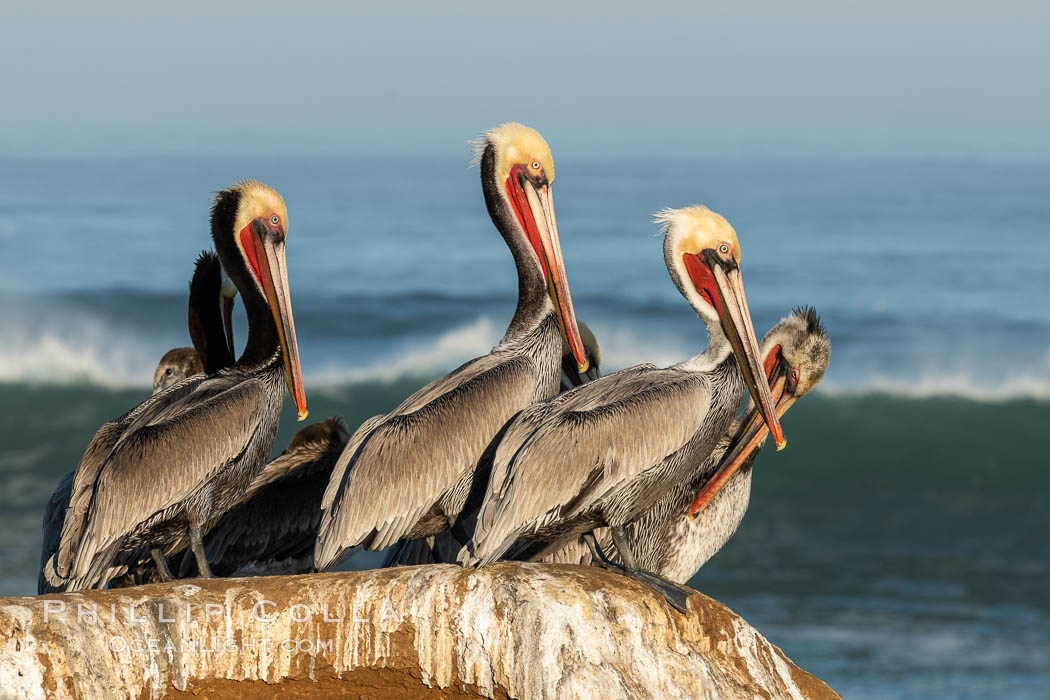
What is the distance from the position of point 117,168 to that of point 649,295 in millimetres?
37021

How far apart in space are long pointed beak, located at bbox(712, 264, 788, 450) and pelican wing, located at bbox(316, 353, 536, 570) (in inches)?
37.3

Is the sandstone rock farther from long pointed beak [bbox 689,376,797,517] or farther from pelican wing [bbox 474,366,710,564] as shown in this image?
long pointed beak [bbox 689,376,797,517]

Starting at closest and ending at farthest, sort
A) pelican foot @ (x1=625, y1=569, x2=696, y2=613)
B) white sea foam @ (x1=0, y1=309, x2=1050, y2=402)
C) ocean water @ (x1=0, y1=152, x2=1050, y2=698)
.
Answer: pelican foot @ (x1=625, y1=569, x2=696, y2=613)
ocean water @ (x1=0, y1=152, x2=1050, y2=698)
white sea foam @ (x1=0, y1=309, x2=1050, y2=402)

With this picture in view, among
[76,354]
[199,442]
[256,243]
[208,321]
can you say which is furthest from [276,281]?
[76,354]

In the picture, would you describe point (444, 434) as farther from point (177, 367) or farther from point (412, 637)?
point (177, 367)

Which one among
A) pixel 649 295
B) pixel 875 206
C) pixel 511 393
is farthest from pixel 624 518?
pixel 875 206

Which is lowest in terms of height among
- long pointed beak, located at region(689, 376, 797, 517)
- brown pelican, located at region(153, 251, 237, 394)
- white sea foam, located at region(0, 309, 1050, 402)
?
white sea foam, located at region(0, 309, 1050, 402)

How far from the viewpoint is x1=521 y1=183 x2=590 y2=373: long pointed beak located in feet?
21.8

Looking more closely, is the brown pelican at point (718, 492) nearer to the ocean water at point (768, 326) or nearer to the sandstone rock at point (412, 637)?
the sandstone rock at point (412, 637)

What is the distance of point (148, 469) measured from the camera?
5.99 m

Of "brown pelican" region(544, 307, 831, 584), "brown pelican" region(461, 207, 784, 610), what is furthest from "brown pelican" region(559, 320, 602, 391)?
"brown pelican" region(461, 207, 784, 610)

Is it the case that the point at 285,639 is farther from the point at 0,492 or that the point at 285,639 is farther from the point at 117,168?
the point at 117,168

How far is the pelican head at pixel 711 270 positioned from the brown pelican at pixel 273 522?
209 cm

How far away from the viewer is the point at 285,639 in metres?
5.45
